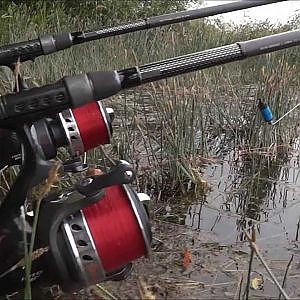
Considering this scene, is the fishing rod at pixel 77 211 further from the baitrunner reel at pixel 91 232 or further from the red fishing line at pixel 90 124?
the red fishing line at pixel 90 124

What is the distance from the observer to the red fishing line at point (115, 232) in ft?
4.16

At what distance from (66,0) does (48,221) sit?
827 centimetres

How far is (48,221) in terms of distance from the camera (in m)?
1.27

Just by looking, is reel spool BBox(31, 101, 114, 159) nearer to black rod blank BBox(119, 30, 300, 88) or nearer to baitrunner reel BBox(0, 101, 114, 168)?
A: baitrunner reel BBox(0, 101, 114, 168)

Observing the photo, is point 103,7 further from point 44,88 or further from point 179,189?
point 44,88

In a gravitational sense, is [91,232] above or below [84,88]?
below

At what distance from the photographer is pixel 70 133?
1.90 metres

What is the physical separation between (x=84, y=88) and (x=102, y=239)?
318 mm

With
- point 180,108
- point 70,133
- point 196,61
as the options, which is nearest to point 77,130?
point 70,133

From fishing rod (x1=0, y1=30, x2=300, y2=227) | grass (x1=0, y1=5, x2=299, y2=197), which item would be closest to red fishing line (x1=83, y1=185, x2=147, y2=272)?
fishing rod (x1=0, y1=30, x2=300, y2=227)

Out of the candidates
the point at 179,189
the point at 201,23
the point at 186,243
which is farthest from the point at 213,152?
the point at 201,23

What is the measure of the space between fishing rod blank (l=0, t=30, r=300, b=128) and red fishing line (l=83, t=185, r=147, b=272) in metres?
0.23

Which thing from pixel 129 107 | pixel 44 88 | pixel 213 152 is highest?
pixel 44 88

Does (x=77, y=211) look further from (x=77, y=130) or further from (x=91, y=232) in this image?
(x=77, y=130)
